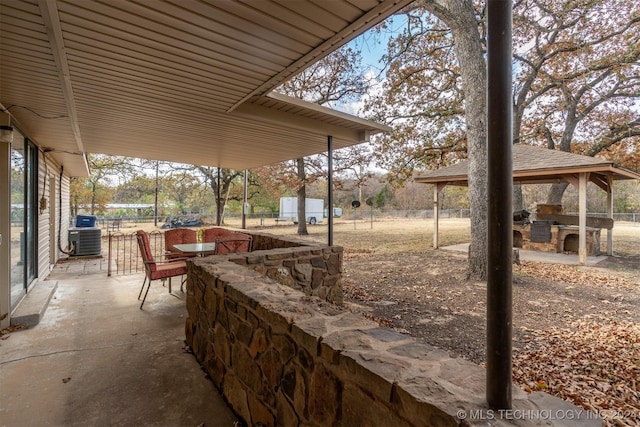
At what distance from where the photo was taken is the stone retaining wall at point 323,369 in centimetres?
93

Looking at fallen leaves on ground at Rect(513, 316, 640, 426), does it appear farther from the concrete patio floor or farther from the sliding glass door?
the sliding glass door

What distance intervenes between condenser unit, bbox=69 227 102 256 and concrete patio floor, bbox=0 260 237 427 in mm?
4601

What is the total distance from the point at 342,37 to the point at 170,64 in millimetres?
1412

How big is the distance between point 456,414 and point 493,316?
29cm

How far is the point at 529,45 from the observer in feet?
Answer: 35.6

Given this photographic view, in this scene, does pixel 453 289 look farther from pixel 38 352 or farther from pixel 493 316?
pixel 38 352

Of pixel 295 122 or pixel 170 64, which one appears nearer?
pixel 170 64

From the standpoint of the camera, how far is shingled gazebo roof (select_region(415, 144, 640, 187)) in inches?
280

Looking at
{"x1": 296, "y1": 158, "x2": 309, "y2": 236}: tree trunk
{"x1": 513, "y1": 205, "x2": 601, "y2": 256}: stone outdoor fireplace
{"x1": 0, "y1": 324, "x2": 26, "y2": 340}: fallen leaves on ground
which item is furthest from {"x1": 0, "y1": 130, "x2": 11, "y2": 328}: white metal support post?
{"x1": 513, "y1": 205, "x2": 601, "y2": 256}: stone outdoor fireplace

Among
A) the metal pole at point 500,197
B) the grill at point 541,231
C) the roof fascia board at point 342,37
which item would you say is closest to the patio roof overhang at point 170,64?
the roof fascia board at point 342,37

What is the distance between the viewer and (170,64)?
2479 mm

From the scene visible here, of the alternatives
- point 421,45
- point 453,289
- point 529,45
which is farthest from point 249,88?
point 529,45

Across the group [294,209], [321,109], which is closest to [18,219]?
[321,109]

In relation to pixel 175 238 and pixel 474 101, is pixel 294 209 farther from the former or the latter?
pixel 474 101
